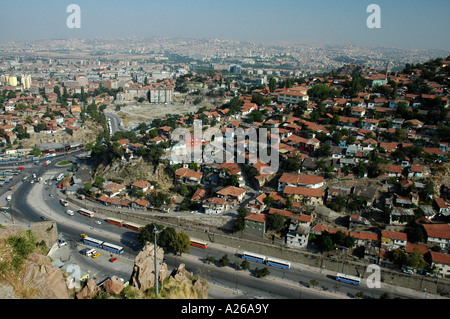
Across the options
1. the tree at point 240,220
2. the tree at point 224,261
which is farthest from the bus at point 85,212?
the tree at point 224,261

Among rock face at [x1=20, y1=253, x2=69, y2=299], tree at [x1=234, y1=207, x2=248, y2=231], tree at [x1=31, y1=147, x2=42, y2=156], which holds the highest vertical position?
rock face at [x1=20, y1=253, x2=69, y2=299]

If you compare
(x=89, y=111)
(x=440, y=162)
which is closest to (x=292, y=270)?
(x=440, y=162)

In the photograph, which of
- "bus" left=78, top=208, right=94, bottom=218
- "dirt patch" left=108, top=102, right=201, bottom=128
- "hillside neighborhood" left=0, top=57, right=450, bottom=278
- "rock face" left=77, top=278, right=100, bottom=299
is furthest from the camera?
"dirt patch" left=108, top=102, right=201, bottom=128

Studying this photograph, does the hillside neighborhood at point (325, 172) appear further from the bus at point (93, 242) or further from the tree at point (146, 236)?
the bus at point (93, 242)

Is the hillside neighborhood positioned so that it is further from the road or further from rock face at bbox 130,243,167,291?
rock face at bbox 130,243,167,291

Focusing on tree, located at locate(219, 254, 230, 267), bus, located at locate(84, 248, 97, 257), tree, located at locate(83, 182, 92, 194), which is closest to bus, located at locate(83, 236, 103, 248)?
bus, located at locate(84, 248, 97, 257)

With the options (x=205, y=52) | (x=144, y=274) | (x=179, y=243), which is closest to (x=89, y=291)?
(x=144, y=274)
